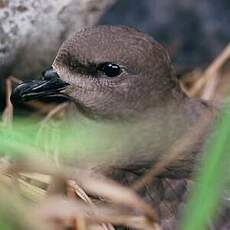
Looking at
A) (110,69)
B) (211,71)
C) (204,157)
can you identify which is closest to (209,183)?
(204,157)

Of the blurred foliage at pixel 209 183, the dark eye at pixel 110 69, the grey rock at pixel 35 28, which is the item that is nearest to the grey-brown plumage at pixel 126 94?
the dark eye at pixel 110 69

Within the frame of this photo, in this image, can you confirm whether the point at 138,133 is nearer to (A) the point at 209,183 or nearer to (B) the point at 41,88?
(B) the point at 41,88

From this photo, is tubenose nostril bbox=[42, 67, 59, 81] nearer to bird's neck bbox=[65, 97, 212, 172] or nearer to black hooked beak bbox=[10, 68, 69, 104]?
black hooked beak bbox=[10, 68, 69, 104]

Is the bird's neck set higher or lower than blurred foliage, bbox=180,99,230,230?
lower

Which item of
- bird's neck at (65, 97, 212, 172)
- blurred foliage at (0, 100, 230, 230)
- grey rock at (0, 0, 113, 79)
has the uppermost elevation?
blurred foliage at (0, 100, 230, 230)

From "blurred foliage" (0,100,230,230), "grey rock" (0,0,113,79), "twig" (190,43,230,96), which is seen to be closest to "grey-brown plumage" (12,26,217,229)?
"blurred foliage" (0,100,230,230)

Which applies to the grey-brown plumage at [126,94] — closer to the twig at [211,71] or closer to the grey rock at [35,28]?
the grey rock at [35,28]

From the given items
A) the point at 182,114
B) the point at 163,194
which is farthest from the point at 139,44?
the point at 163,194

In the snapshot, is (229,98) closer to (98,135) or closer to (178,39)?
(98,135)
